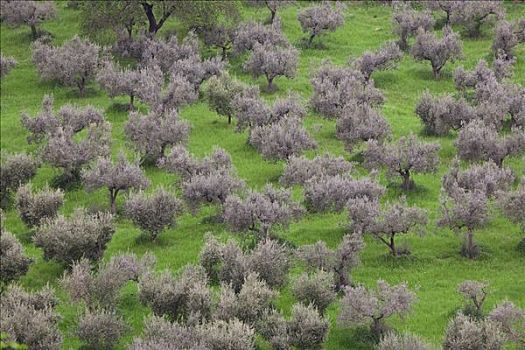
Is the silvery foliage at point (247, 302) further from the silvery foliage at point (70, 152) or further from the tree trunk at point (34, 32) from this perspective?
the tree trunk at point (34, 32)

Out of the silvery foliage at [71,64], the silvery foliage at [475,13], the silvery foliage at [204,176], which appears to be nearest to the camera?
the silvery foliage at [204,176]

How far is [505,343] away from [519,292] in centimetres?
485

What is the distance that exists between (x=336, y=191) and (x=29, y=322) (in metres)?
17.1

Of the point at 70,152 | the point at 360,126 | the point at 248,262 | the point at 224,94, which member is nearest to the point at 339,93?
the point at 360,126

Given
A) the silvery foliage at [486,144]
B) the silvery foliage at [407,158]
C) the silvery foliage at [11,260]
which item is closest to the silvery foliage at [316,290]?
the silvery foliage at [11,260]

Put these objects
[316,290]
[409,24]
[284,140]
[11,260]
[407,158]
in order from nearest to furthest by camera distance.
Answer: [316,290] < [11,260] < [407,158] < [284,140] < [409,24]

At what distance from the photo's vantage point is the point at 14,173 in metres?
46.8

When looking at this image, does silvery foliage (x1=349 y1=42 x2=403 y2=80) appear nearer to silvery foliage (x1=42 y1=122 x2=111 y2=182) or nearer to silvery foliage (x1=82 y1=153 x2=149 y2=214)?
silvery foliage (x1=42 y1=122 x2=111 y2=182)

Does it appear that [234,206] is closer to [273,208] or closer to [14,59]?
[273,208]

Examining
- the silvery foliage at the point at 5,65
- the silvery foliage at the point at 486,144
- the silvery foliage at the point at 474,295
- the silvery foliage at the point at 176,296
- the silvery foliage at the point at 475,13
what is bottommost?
the silvery foliage at the point at 5,65

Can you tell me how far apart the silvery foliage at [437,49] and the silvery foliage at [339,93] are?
708 centimetres

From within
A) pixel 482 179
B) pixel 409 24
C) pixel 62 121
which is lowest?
pixel 62 121

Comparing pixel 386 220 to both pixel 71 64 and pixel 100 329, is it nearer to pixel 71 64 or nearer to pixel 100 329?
pixel 100 329

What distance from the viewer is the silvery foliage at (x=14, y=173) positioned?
46562mm
